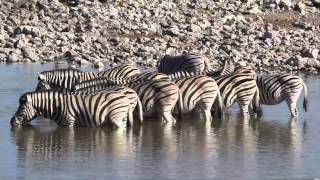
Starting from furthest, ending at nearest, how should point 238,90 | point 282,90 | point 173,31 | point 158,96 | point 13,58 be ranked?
point 173,31 → point 13,58 → point 282,90 → point 238,90 → point 158,96

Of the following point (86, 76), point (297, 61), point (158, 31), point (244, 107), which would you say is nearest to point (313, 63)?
point (297, 61)

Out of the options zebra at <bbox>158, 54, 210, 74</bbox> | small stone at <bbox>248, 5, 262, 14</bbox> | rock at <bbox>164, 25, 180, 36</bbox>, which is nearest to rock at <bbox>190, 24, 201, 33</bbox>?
rock at <bbox>164, 25, 180, 36</bbox>

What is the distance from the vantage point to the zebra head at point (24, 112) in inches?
644

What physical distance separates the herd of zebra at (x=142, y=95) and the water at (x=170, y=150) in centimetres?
23

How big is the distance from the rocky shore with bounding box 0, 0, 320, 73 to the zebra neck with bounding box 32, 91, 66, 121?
9934 millimetres

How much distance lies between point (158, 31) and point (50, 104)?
13.7 meters

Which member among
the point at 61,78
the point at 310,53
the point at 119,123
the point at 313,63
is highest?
the point at 310,53

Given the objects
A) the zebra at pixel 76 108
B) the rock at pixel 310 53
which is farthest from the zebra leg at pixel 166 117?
the rock at pixel 310 53

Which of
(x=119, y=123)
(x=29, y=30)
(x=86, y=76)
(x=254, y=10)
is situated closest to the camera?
(x=119, y=123)

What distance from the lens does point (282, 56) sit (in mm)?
27453

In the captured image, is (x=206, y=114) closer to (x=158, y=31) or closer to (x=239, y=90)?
(x=239, y=90)

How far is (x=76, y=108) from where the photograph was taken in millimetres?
16266

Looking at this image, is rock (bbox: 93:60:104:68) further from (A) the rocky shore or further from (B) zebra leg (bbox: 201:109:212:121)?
(B) zebra leg (bbox: 201:109:212:121)

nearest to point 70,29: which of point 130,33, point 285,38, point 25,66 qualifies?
point 130,33
